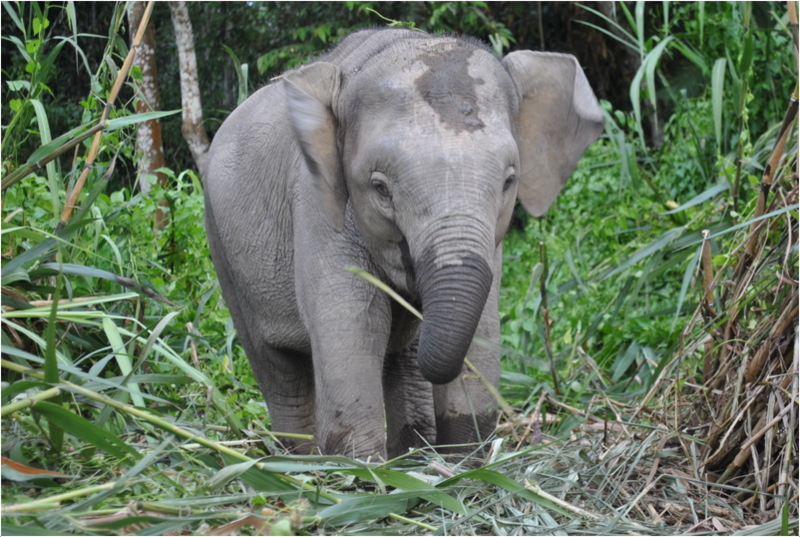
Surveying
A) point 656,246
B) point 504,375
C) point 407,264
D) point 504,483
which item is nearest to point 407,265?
point 407,264

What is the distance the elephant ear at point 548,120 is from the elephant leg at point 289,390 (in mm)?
1296

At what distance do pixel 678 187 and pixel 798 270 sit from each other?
10.4 feet

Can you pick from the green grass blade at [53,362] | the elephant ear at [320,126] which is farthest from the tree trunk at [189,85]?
the green grass blade at [53,362]

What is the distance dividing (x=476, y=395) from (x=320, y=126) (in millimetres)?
995

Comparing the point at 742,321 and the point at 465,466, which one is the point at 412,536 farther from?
the point at 742,321

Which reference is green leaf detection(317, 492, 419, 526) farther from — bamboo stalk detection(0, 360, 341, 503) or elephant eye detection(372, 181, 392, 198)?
elephant eye detection(372, 181, 392, 198)

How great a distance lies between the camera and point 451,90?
289 centimetres

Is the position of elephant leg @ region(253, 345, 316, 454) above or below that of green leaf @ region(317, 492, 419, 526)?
below

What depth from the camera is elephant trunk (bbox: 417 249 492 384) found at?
2654 millimetres

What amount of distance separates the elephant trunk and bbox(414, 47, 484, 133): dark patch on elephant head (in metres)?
0.40

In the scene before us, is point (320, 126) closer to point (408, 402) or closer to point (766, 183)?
point (408, 402)

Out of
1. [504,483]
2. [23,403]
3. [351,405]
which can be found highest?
[23,403]

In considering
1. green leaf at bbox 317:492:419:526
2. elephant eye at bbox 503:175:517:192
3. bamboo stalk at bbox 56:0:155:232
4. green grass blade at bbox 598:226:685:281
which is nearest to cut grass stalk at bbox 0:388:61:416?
green leaf at bbox 317:492:419:526

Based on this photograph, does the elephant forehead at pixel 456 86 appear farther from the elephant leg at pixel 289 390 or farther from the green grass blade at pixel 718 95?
the green grass blade at pixel 718 95
